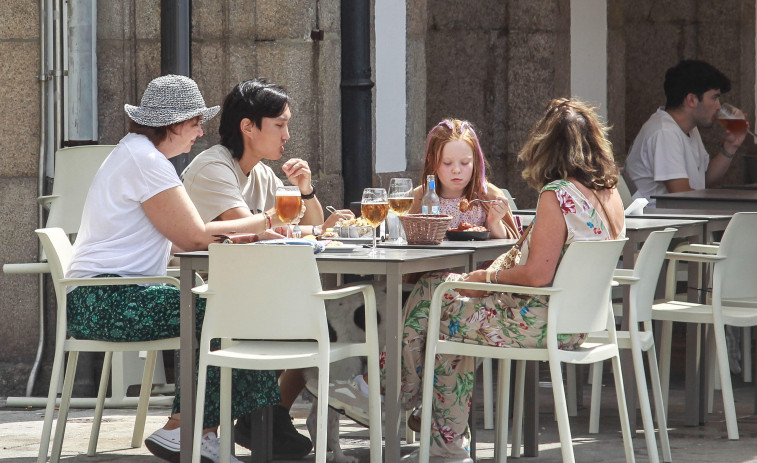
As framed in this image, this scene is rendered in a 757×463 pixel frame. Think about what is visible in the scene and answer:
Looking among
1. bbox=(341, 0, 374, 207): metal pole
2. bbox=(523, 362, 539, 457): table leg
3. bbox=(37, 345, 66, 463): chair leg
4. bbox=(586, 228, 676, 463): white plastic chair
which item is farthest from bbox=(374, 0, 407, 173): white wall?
bbox=(37, 345, 66, 463): chair leg

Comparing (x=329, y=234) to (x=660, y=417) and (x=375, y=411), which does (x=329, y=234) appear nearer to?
(x=375, y=411)

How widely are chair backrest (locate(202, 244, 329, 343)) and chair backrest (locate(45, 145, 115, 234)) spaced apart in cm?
249

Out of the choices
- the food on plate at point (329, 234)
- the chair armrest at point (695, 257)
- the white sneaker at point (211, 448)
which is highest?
the food on plate at point (329, 234)

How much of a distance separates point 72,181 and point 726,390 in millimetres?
3303

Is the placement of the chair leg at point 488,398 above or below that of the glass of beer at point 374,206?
below

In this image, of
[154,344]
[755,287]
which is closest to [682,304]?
[755,287]

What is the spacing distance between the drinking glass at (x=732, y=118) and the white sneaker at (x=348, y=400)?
173 inches

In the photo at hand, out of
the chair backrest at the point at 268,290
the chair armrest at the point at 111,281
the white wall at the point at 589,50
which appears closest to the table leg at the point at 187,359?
the chair armrest at the point at 111,281

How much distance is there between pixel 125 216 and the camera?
17.9 ft

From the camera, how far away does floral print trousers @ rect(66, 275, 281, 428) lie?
17.3ft

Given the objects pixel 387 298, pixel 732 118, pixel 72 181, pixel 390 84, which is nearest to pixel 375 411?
pixel 387 298

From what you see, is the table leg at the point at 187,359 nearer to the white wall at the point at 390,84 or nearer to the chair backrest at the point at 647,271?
the chair backrest at the point at 647,271

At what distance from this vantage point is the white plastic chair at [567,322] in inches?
190

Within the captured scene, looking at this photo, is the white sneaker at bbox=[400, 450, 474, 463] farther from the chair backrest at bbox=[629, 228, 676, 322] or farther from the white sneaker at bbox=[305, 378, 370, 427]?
the chair backrest at bbox=[629, 228, 676, 322]
